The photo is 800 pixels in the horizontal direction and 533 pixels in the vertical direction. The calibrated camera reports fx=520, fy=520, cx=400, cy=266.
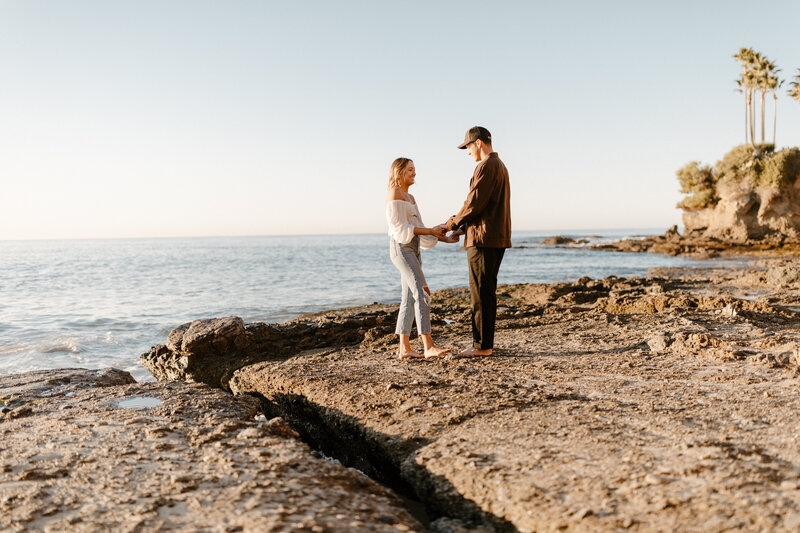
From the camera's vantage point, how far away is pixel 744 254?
30.0 m

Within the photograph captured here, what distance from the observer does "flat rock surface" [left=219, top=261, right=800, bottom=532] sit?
7.63 feet

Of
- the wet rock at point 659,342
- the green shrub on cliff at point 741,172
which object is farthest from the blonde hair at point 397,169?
the green shrub on cliff at point 741,172

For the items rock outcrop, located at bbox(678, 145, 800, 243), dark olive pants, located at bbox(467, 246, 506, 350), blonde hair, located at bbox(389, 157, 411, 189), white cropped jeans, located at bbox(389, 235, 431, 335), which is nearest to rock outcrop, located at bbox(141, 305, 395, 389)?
white cropped jeans, located at bbox(389, 235, 431, 335)

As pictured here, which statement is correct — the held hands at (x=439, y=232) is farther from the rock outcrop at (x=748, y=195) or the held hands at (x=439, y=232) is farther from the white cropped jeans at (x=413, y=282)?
the rock outcrop at (x=748, y=195)

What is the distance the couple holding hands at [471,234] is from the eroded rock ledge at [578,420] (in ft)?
1.25

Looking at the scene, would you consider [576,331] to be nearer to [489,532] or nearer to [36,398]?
[489,532]

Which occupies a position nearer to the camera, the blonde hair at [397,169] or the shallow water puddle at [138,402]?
the shallow water puddle at [138,402]

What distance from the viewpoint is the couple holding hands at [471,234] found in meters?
5.13

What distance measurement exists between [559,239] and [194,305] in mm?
55839

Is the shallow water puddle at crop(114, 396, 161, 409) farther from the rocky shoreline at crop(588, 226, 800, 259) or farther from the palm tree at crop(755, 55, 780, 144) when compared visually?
the palm tree at crop(755, 55, 780, 144)

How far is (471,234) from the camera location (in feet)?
17.1

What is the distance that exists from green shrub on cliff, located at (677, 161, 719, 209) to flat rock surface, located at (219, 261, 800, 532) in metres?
44.7

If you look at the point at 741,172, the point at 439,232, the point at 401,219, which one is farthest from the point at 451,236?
the point at 741,172

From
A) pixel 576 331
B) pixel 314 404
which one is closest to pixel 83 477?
pixel 314 404
